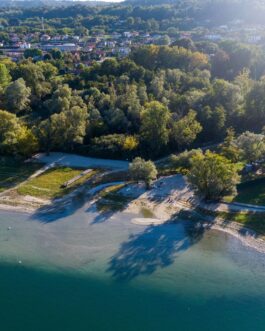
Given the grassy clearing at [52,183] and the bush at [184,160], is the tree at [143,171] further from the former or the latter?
the grassy clearing at [52,183]

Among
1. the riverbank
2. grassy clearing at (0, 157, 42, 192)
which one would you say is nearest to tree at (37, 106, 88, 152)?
grassy clearing at (0, 157, 42, 192)

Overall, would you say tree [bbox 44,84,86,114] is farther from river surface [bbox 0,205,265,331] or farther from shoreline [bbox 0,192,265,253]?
river surface [bbox 0,205,265,331]

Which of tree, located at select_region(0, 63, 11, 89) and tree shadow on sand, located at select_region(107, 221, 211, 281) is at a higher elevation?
tree, located at select_region(0, 63, 11, 89)

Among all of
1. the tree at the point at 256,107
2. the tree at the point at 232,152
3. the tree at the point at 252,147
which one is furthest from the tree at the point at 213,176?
the tree at the point at 256,107

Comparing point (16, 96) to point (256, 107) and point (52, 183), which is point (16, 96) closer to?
point (52, 183)

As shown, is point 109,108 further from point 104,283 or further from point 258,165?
point 104,283

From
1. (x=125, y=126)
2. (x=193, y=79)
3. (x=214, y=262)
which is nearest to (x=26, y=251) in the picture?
(x=214, y=262)
